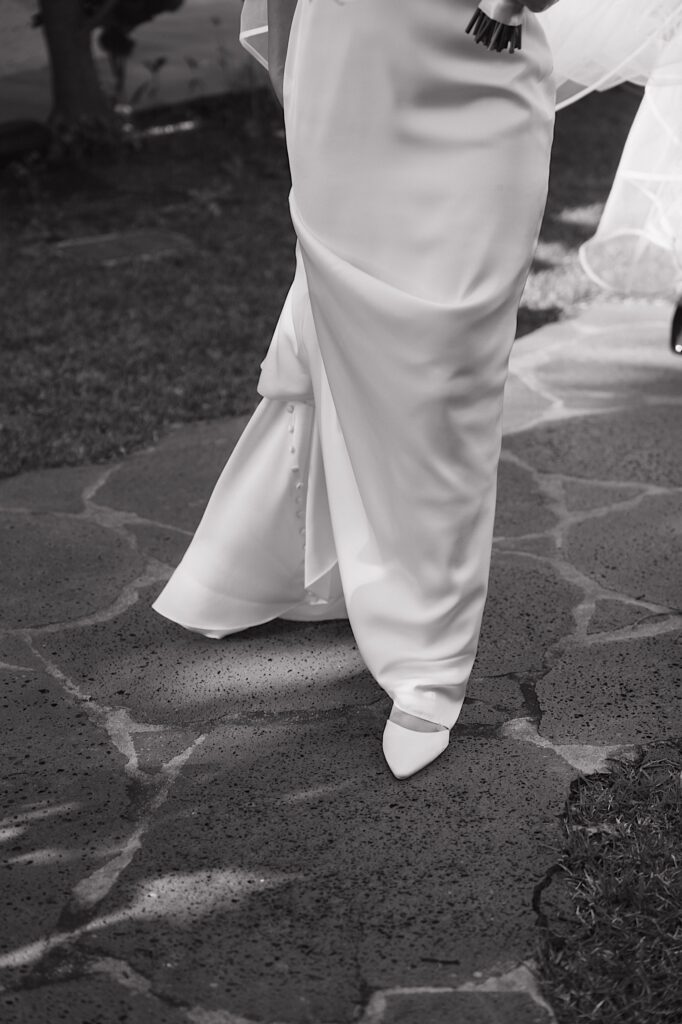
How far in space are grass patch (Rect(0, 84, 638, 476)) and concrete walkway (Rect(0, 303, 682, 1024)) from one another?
0.65m

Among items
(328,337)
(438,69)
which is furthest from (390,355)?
(438,69)

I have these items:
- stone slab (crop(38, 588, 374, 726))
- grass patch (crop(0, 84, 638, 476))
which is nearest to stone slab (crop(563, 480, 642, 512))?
stone slab (crop(38, 588, 374, 726))

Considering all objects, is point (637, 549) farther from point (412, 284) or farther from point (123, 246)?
point (123, 246)

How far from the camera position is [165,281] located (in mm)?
5938

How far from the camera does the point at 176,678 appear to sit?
9.62ft

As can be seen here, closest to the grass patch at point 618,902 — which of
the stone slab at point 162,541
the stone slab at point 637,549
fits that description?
the stone slab at point 637,549

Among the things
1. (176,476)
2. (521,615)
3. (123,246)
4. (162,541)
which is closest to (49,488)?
(176,476)

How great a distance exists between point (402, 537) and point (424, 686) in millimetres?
293

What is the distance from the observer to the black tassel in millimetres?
2119

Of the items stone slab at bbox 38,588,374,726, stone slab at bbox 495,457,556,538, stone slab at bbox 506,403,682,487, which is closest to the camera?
stone slab at bbox 38,588,374,726

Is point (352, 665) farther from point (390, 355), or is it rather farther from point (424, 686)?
point (390, 355)

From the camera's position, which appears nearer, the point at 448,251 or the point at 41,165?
the point at 448,251

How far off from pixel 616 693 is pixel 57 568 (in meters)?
1.52

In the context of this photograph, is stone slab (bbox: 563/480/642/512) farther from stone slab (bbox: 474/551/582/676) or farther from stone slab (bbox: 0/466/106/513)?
stone slab (bbox: 0/466/106/513)
